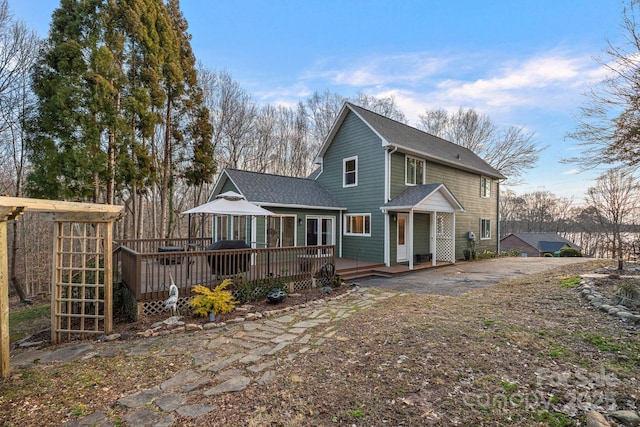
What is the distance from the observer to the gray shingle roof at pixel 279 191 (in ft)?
37.2

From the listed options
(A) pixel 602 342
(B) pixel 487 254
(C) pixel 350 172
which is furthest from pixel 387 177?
(B) pixel 487 254

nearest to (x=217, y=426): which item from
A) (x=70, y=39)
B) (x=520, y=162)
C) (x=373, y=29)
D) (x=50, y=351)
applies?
(x=50, y=351)

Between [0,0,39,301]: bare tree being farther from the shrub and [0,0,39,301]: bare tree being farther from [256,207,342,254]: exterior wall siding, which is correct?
the shrub

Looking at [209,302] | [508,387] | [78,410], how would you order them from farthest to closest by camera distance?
1. [209,302]
2. [508,387]
3. [78,410]

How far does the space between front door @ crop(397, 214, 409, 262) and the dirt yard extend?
24.8ft

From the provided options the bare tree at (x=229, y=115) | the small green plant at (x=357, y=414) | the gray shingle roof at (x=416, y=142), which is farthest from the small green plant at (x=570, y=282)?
the bare tree at (x=229, y=115)

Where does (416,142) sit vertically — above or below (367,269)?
above

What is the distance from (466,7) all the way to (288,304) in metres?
13.0

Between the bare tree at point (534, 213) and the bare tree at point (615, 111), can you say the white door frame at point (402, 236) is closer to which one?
the bare tree at point (615, 111)

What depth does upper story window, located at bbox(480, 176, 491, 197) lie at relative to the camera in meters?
17.4

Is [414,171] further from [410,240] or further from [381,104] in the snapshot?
[381,104]

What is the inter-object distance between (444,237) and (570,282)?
6.32 meters

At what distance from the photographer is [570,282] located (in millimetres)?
7812

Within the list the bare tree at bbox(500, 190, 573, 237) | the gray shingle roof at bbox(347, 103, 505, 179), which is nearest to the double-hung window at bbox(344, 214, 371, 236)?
the gray shingle roof at bbox(347, 103, 505, 179)
